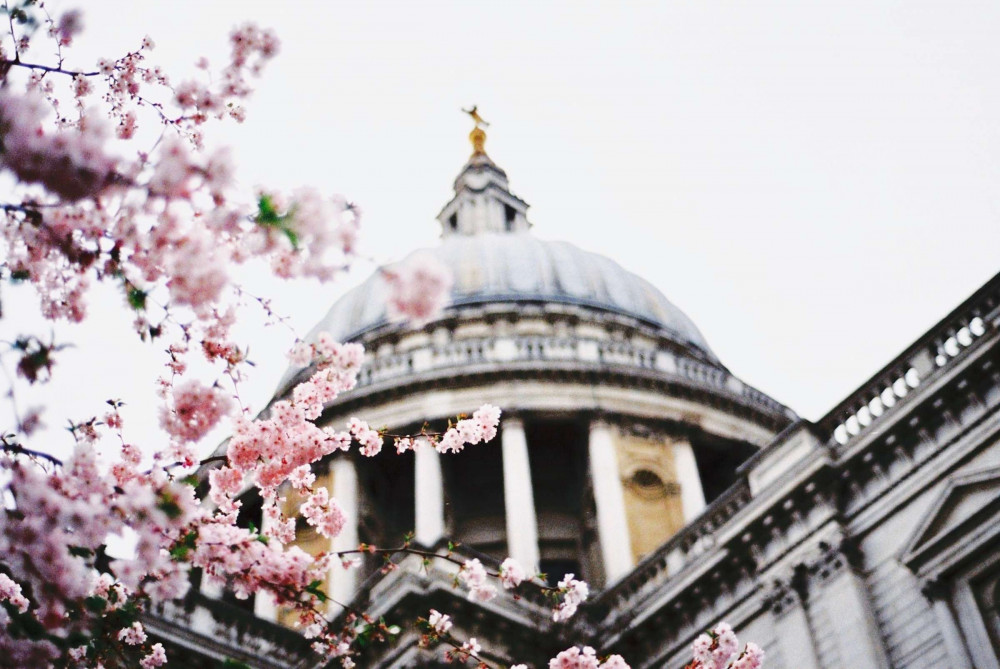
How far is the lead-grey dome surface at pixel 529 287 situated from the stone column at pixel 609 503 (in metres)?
7.74

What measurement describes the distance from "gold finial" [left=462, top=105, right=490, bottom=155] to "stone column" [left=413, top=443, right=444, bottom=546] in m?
22.7

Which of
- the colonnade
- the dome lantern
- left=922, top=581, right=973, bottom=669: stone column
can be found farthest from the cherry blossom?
the dome lantern

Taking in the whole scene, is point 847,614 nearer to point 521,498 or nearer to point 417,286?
point 417,286

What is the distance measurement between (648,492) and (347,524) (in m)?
7.32

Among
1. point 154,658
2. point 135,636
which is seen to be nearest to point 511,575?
point 154,658

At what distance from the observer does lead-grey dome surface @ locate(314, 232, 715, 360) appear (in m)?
36.9

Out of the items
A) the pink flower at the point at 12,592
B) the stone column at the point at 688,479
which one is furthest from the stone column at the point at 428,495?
the pink flower at the point at 12,592

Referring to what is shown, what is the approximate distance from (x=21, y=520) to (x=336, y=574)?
21.6 metres

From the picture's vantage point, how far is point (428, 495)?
2866 cm

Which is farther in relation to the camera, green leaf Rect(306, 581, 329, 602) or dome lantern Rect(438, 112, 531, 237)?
dome lantern Rect(438, 112, 531, 237)

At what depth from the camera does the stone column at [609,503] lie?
26219 mm

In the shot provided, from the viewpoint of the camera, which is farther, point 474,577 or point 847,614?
point 847,614

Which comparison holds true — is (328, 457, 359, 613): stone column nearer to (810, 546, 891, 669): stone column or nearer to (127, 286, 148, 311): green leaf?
(810, 546, 891, 669): stone column

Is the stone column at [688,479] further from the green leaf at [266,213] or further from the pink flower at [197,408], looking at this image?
the green leaf at [266,213]
